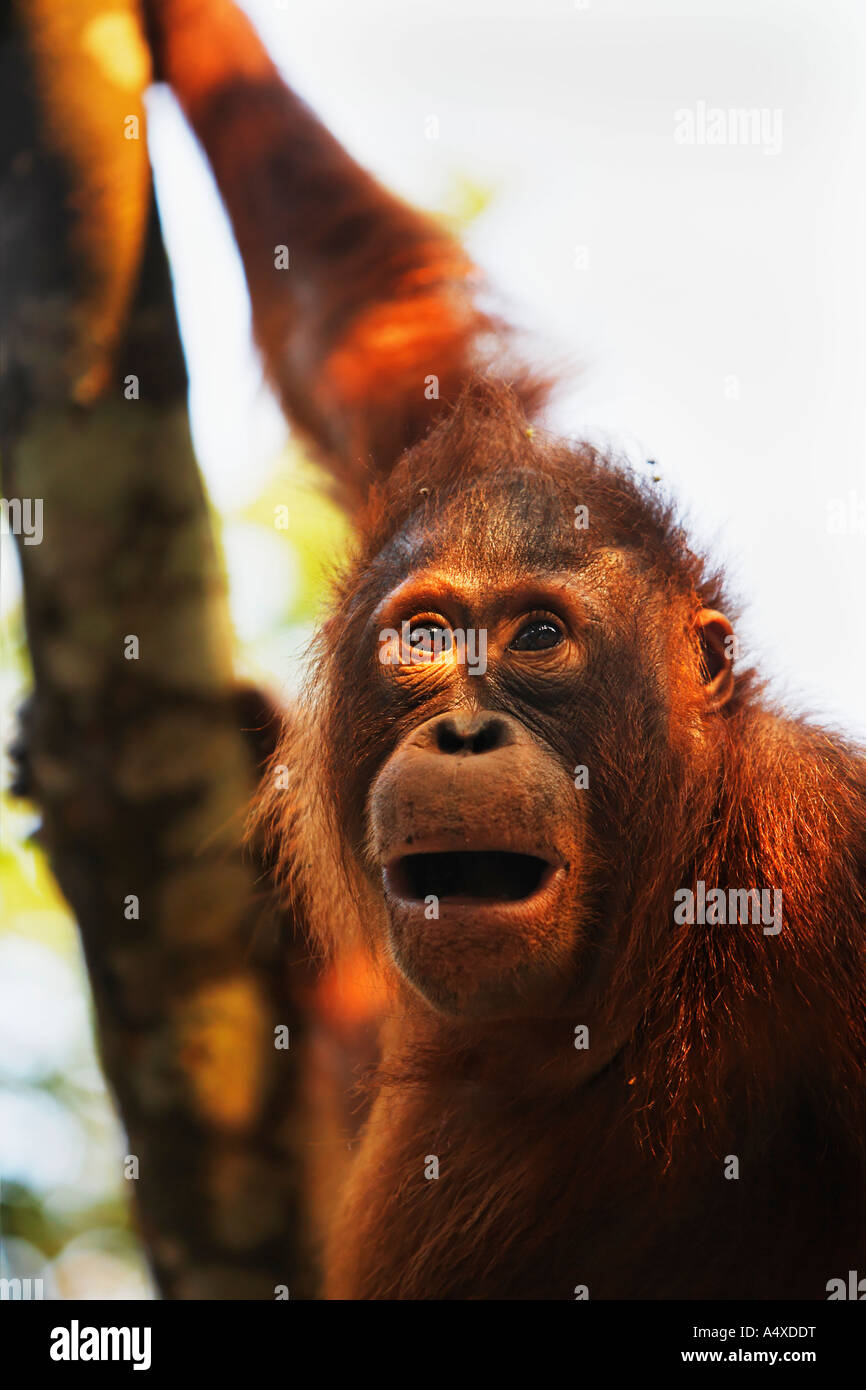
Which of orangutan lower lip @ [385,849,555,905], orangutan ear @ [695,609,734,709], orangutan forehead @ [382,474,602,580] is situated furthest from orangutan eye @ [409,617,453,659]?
orangutan ear @ [695,609,734,709]

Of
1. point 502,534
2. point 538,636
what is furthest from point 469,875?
point 502,534

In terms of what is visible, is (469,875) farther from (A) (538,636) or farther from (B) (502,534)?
(B) (502,534)

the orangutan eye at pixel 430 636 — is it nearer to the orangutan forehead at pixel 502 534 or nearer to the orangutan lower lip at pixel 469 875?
the orangutan forehead at pixel 502 534

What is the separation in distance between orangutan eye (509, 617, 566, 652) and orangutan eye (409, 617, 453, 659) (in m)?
0.13

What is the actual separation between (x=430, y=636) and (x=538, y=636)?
0.21 meters

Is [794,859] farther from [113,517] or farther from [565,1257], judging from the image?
[113,517]

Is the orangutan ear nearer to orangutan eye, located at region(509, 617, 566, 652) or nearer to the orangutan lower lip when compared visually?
orangutan eye, located at region(509, 617, 566, 652)

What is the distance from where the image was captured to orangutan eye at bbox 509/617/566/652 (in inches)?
93.4

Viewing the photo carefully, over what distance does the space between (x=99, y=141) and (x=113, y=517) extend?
0.87 metres

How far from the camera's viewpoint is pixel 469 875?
7.34 ft

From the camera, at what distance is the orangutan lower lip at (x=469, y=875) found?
2.20m

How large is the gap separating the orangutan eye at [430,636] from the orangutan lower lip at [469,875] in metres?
0.41

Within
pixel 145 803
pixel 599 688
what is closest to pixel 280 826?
pixel 145 803

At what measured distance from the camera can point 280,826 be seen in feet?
9.75
